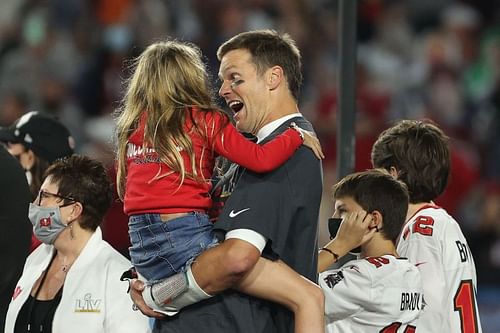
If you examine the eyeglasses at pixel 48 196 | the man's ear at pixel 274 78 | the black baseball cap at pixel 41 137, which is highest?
the man's ear at pixel 274 78

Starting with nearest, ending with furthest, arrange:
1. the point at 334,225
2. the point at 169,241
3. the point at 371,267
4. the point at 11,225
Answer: the point at 169,241, the point at 11,225, the point at 371,267, the point at 334,225

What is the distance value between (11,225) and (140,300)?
63cm

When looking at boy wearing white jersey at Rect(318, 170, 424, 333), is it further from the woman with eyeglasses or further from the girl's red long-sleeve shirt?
the woman with eyeglasses

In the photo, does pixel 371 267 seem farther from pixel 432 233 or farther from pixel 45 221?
pixel 45 221

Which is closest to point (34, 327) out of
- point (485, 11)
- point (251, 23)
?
point (251, 23)

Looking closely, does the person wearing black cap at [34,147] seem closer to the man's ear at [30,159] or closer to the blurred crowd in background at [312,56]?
the man's ear at [30,159]

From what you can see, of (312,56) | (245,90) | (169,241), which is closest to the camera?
(169,241)

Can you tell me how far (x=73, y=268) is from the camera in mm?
4727

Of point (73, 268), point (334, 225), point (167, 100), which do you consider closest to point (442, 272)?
point (334, 225)

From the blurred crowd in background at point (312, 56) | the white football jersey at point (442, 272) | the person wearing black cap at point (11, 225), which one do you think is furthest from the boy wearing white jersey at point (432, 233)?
the blurred crowd in background at point (312, 56)

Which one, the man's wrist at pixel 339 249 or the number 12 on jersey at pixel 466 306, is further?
the number 12 on jersey at pixel 466 306

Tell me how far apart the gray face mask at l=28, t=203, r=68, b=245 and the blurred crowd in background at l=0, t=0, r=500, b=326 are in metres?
5.61

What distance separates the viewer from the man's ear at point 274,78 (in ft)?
13.2

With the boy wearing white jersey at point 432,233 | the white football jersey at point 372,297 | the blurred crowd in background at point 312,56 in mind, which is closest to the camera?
the white football jersey at point 372,297
